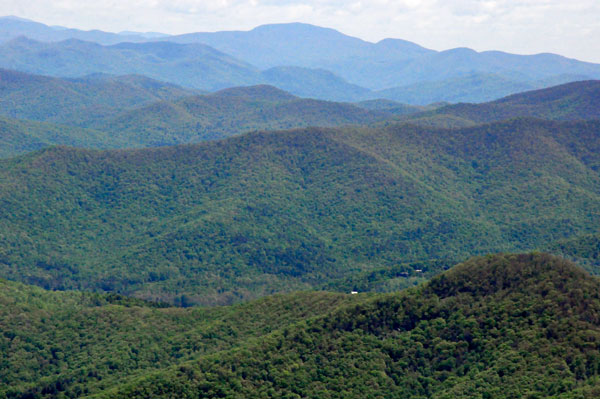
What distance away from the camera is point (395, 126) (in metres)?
144

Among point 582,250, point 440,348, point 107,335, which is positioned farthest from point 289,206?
point 440,348

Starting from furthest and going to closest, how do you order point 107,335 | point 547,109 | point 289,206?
point 547,109, point 289,206, point 107,335

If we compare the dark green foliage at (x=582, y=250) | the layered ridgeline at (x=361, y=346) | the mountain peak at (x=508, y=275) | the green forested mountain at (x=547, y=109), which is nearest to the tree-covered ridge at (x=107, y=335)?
the layered ridgeline at (x=361, y=346)

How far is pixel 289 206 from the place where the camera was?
119 metres

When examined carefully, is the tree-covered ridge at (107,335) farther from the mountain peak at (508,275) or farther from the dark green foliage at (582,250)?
the dark green foliage at (582,250)

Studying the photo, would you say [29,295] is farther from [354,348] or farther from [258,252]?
[258,252]

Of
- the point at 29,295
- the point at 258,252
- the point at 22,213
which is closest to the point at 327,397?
the point at 29,295

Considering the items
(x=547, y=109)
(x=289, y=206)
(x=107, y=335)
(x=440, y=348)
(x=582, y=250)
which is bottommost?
(x=107, y=335)

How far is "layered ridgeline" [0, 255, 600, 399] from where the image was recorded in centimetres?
4188

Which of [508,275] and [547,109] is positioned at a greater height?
[547,109]

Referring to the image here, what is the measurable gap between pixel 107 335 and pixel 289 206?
209ft

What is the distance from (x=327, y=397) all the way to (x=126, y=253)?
7009 centimetres

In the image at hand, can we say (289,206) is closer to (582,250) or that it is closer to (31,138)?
(582,250)

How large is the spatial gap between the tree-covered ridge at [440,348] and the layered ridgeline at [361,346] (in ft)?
0.27
